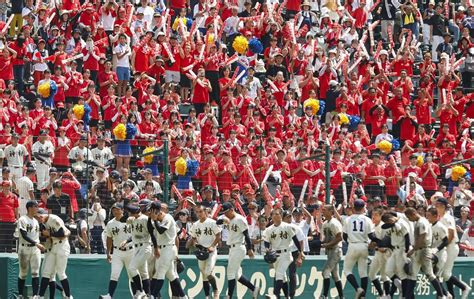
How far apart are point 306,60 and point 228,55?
76.9 inches

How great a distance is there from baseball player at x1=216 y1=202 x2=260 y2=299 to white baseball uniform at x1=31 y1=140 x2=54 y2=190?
3854 mm

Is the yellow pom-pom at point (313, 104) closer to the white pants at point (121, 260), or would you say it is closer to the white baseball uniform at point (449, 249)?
the white baseball uniform at point (449, 249)

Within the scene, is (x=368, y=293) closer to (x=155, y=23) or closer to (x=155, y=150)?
(x=155, y=150)

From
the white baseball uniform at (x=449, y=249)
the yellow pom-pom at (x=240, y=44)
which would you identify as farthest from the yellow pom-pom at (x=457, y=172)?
the yellow pom-pom at (x=240, y=44)

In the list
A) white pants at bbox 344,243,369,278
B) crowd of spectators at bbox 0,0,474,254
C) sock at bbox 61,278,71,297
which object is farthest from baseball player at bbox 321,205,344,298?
sock at bbox 61,278,71,297

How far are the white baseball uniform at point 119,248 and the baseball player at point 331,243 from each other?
3.60 meters

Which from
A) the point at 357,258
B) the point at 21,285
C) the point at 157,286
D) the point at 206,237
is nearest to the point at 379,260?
the point at 357,258

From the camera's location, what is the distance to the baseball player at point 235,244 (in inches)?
1156

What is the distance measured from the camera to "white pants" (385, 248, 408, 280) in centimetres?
2878

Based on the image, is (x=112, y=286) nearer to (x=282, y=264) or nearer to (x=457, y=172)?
(x=282, y=264)

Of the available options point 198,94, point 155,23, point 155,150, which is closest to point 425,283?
point 155,150

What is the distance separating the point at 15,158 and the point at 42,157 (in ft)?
1.74

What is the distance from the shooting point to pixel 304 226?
3173cm

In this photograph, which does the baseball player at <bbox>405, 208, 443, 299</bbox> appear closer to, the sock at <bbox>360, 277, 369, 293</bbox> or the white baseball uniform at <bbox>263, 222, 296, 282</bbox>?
the sock at <bbox>360, 277, 369, 293</bbox>
